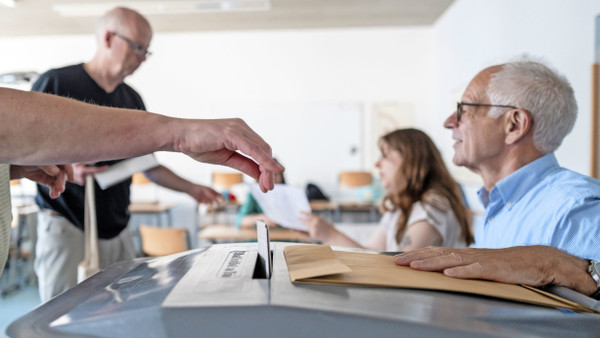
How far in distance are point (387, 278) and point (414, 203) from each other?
1.54 metres

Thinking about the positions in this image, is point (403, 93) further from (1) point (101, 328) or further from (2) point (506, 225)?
(1) point (101, 328)

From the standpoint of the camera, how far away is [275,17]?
654 centimetres

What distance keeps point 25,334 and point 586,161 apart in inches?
112

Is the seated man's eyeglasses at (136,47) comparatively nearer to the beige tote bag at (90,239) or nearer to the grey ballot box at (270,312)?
the beige tote bag at (90,239)

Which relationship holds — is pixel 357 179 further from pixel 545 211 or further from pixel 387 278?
pixel 387 278

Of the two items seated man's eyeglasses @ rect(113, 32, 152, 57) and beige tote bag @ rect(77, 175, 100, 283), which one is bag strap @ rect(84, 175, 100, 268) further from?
seated man's eyeglasses @ rect(113, 32, 152, 57)

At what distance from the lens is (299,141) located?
7.15 metres

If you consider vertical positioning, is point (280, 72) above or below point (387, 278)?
above

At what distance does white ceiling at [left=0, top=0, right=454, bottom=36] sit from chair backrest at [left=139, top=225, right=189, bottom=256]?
3305mm

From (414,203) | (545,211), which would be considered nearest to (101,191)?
(414,203)

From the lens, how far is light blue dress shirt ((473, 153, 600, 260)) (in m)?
0.91

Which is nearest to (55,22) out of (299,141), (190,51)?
(190,51)

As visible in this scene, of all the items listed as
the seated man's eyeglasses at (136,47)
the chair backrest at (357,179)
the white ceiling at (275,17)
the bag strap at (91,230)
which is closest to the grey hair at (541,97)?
the bag strap at (91,230)

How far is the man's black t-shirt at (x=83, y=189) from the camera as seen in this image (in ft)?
5.81
